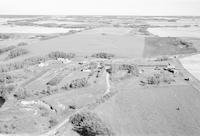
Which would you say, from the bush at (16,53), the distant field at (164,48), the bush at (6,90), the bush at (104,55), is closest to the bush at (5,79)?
the bush at (6,90)

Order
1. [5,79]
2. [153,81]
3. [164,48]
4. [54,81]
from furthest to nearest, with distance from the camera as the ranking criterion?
1. [164,48]
2. [5,79]
3. [153,81]
4. [54,81]

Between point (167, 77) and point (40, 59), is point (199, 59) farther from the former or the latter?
point (40, 59)

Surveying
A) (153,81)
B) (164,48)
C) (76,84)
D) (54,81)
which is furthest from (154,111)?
(164,48)

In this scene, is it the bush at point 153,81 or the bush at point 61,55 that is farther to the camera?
the bush at point 61,55

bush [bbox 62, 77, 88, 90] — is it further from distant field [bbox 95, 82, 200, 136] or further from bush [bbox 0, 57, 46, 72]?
bush [bbox 0, 57, 46, 72]

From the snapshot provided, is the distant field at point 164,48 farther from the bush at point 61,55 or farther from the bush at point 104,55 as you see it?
the bush at point 61,55

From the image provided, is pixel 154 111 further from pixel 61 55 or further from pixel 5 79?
pixel 61 55

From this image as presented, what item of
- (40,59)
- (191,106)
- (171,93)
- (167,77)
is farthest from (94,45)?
(191,106)

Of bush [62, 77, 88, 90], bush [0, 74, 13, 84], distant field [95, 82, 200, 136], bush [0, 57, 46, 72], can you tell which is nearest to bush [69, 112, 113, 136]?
distant field [95, 82, 200, 136]
